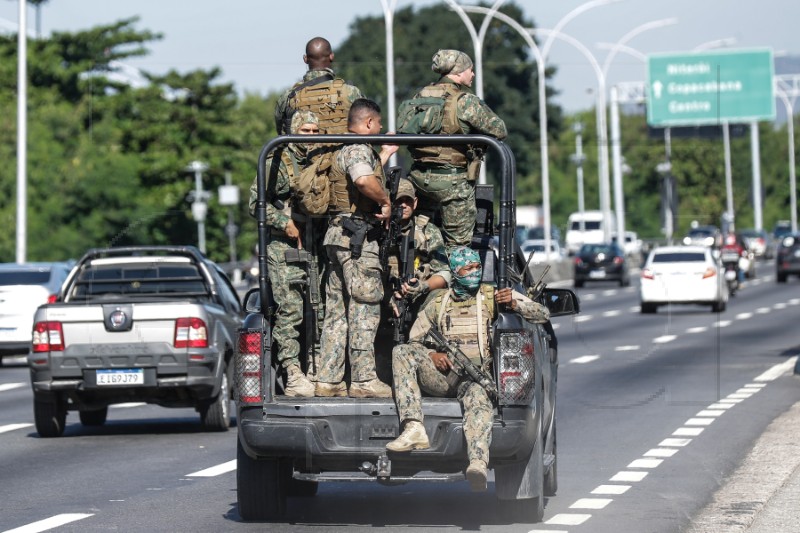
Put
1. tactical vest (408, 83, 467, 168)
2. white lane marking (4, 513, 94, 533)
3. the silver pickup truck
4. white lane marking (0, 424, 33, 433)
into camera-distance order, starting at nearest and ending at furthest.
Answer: white lane marking (4, 513, 94, 533) < tactical vest (408, 83, 467, 168) < the silver pickup truck < white lane marking (0, 424, 33, 433)

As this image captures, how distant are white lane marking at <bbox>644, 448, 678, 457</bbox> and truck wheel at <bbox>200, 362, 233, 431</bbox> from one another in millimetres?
4039

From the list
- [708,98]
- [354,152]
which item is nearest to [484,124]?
[354,152]

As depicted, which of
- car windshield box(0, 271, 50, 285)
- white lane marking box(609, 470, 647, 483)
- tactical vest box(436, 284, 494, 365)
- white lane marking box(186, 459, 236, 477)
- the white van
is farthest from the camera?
the white van

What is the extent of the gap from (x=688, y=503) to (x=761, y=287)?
51157mm

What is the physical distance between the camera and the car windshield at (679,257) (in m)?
43.8

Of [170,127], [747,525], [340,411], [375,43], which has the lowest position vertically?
[747,525]

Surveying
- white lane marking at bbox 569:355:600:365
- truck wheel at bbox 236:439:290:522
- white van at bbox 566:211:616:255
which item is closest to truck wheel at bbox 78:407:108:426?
truck wheel at bbox 236:439:290:522

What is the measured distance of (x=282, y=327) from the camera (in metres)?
10.3

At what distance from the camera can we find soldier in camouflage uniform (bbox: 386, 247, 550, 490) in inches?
374

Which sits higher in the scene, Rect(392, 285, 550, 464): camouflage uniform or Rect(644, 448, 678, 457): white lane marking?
Rect(392, 285, 550, 464): camouflage uniform

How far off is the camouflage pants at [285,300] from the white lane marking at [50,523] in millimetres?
1568

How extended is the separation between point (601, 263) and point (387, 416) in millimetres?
55863

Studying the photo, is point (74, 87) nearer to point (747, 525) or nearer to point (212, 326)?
point (212, 326)

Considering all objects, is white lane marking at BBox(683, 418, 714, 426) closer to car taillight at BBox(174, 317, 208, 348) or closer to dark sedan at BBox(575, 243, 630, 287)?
car taillight at BBox(174, 317, 208, 348)
